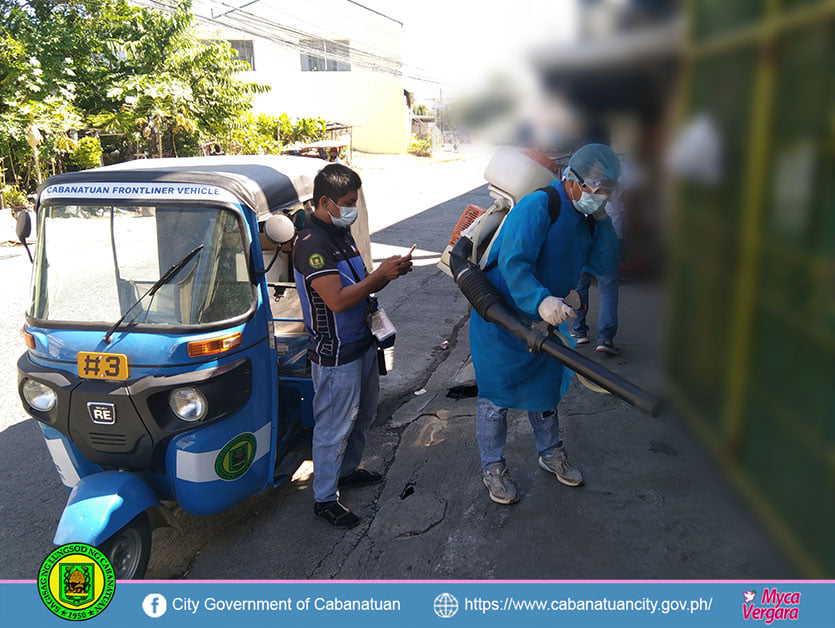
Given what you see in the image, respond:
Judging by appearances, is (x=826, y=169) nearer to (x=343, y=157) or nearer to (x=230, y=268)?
(x=230, y=268)

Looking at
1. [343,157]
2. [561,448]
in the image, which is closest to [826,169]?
[561,448]

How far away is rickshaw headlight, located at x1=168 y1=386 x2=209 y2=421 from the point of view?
246 cm

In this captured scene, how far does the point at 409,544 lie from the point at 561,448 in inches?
37.6

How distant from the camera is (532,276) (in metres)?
2.54

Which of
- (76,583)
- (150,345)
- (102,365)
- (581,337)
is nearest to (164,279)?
(150,345)

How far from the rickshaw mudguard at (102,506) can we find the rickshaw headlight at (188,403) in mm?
325

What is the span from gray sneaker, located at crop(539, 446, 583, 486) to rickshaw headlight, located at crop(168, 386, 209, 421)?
174 cm

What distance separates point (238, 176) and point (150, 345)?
2.95 ft

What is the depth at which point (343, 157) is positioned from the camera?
22.5 metres

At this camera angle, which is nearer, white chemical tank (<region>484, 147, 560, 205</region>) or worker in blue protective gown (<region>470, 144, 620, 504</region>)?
worker in blue protective gown (<region>470, 144, 620, 504</region>)

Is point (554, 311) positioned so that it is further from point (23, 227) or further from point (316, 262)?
point (23, 227)
